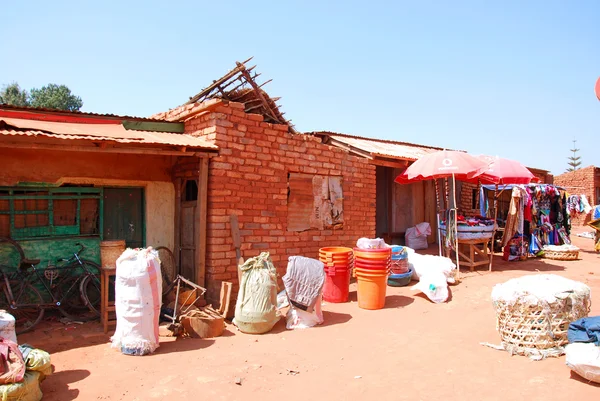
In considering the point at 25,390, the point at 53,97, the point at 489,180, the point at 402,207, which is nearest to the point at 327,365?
the point at 25,390

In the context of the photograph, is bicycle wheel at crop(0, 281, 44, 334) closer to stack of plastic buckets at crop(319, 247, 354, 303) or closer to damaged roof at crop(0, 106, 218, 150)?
damaged roof at crop(0, 106, 218, 150)

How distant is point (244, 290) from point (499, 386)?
3033 mm

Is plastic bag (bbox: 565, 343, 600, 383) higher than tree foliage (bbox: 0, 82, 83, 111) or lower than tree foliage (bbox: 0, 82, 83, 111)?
lower

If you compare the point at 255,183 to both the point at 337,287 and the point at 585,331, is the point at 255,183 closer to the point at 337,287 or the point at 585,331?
the point at 337,287

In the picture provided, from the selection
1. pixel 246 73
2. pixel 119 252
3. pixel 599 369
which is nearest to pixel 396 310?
pixel 599 369

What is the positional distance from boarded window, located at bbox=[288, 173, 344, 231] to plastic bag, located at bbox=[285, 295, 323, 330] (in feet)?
6.50

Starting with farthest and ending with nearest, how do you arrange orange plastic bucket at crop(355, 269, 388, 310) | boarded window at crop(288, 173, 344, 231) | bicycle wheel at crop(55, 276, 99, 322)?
boarded window at crop(288, 173, 344, 231) < orange plastic bucket at crop(355, 269, 388, 310) < bicycle wheel at crop(55, 276, 99, 322)

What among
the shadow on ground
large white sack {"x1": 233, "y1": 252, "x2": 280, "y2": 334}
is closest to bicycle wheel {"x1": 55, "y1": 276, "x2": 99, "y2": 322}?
the shadow on ground

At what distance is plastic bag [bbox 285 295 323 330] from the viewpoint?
5.64 meters

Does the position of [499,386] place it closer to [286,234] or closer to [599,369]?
[599,369]

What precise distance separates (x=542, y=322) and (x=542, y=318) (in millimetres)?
41

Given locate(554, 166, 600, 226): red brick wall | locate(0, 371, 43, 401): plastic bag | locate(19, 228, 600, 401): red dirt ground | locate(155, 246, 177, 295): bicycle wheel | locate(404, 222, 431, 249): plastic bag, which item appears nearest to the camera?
locate(0, 371, 43, 401): plastic bag

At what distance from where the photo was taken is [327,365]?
4.37 m

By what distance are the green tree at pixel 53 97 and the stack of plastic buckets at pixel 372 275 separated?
2713 cm
